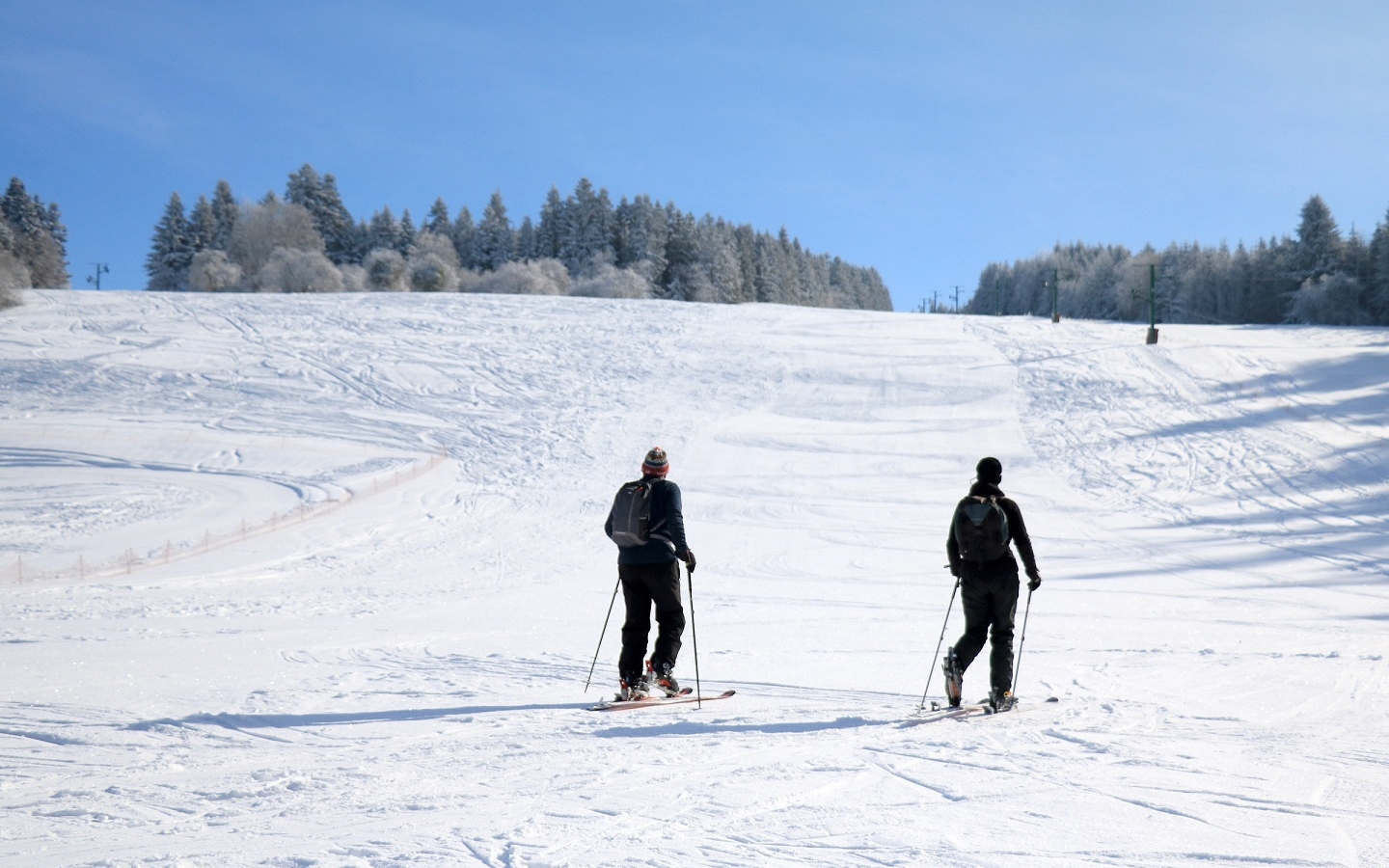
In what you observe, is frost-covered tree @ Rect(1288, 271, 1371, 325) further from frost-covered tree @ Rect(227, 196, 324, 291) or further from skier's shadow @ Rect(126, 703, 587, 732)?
frost-covered tree @ Rect(227, 196, 324, 291)

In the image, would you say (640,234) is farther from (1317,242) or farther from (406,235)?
(1317,242)

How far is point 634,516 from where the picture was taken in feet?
21.6

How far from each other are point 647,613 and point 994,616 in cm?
252

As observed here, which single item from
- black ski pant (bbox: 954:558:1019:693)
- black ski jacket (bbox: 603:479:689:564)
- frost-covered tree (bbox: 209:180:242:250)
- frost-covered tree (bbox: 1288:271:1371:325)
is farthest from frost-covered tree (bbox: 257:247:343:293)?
frost-covered tree (bbox: 1288:271:1371:325)

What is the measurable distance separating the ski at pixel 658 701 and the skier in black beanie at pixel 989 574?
1760 mm

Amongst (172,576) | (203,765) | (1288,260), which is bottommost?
(172,576)

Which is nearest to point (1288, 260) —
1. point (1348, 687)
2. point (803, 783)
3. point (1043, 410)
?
point (1043, 410)

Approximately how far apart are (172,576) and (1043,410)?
71.6 feet

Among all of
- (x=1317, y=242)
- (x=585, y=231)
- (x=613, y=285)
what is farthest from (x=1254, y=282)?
(x=585, y=231)

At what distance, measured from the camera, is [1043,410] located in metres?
25.9

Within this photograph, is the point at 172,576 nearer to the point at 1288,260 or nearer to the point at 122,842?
the point at 122,842

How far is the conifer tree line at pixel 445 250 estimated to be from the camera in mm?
68125

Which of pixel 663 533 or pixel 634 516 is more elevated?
pixel 634 516

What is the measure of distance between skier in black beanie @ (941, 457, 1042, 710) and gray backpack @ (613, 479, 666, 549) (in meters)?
2.15
